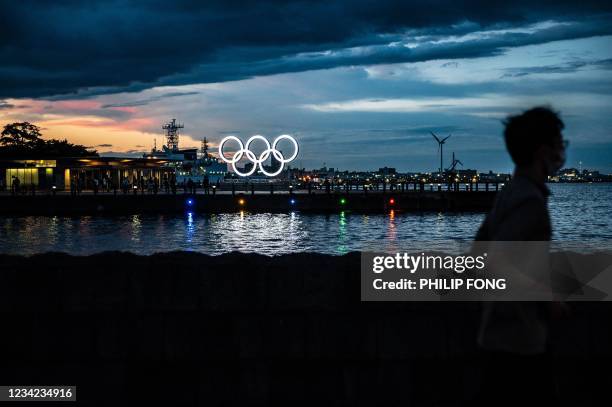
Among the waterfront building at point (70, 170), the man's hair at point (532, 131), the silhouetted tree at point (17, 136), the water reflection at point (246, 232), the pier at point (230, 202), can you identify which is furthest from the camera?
the silhouetted tree at point (17, 136)

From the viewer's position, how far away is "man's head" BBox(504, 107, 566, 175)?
314cm

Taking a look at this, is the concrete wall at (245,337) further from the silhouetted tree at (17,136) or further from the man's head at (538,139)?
the silhouetted tree at (17,136)

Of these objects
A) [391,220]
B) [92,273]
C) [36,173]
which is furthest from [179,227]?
[92,273]

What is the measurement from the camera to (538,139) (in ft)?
10.3

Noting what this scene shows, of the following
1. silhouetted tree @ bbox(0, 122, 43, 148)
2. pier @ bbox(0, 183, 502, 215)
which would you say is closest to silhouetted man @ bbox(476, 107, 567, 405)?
pier @ bbox(0, 183, 502, 215)

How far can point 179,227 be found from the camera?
58000 mm

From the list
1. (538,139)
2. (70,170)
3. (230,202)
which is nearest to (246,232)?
(230,202)

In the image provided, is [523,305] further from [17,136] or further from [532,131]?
[17,136]

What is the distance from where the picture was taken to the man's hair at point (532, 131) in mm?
3139

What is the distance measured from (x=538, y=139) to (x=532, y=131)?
47 millimetres

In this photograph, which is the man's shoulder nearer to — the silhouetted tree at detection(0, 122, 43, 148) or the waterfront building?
the waterfront building

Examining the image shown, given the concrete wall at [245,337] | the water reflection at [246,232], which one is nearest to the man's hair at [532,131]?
the concrete wall at [245,337]

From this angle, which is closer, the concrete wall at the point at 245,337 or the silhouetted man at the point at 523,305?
the silhouetted man at the point at 523,305

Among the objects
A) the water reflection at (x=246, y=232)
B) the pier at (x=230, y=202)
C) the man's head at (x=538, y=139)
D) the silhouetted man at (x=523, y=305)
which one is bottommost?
the water reflection at (x=246, y=232)
